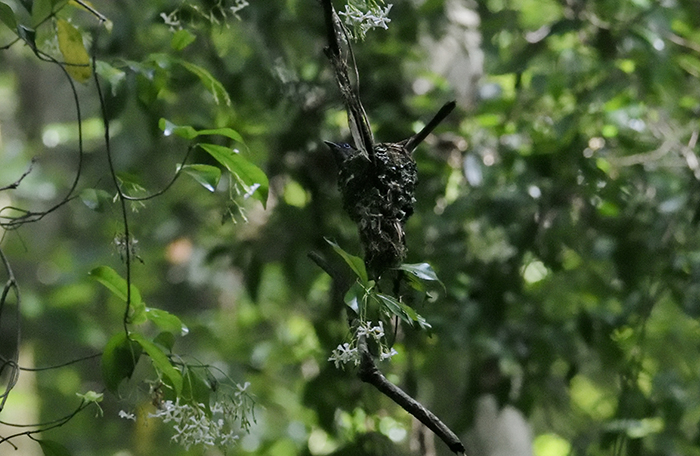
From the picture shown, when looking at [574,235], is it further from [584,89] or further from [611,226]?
[584,89]

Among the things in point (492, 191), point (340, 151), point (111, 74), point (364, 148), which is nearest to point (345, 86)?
point (364, 148)

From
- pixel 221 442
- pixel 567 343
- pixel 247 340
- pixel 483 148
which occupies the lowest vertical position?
pixel 247 340

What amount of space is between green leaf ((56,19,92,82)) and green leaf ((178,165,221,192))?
24 centimetres

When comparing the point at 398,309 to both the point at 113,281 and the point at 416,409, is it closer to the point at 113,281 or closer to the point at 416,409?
the point at 416,409

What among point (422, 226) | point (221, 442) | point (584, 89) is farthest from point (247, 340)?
point (221, 442)

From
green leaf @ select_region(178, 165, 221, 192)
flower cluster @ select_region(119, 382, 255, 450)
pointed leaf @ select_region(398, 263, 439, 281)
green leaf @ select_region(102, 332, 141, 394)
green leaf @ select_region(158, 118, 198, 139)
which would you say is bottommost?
flower cluster @ select_region(119, 382, 255, 450)

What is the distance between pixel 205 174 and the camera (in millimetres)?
963

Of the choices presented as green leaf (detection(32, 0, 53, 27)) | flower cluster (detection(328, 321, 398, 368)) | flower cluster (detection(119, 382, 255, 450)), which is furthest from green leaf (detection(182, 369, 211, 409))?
green leaf (detection(32, 0, 53, 27))

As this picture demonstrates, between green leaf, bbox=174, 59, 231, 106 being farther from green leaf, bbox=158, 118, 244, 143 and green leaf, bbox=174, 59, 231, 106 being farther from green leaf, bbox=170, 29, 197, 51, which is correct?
green leaf, bbox=158, 118, 244, 143

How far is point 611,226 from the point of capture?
85.7 inches

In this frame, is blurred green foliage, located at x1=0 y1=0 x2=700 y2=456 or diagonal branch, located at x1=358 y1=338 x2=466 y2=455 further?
blurred green foliage, located at x1=0 y1=0 x2=700 y2=456

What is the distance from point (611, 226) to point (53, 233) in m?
3.47

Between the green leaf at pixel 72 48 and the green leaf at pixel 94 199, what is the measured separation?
6.9 inches

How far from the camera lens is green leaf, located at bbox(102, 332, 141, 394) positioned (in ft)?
3.07
